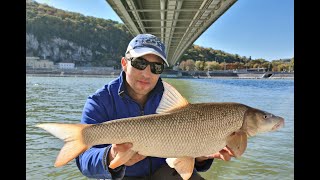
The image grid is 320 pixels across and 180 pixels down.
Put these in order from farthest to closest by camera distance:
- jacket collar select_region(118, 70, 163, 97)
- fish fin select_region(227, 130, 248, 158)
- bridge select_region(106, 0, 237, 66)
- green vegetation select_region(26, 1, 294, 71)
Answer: green vegetation select_region(26, 1, 294, 71) → bridge select_region(106, 0, 237, 66) → jacket collar select_region(118, 70, 163, 97) → fish fin select_region(227, 130, 248, 158)

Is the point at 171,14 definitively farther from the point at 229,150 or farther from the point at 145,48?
the point at 229,150

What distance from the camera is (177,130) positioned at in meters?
2.11

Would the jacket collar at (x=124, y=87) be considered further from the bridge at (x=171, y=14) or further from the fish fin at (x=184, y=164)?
the bridge at (x=171, y=14)

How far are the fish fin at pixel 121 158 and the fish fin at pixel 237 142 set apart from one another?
21.6 inches

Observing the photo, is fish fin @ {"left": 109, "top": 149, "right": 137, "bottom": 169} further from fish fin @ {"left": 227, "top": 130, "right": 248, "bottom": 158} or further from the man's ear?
the man's ear

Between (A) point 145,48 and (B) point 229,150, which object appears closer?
(B) point 229,150

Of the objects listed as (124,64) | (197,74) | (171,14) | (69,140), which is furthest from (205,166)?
(197,74)

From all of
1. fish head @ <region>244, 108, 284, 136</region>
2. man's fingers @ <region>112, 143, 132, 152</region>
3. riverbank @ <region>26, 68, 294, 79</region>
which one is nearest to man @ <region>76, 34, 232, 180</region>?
man's fingers @ <region>112, 143, 132, 152</region>

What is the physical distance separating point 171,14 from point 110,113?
68.5 feet

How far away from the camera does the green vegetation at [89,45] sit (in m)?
72.4

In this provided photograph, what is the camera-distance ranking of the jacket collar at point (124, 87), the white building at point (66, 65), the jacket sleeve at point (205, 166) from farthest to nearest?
the white building at point (66, 65)
the jacket sleeve at point (205, 166)
the jacket collar at point (124, 87)

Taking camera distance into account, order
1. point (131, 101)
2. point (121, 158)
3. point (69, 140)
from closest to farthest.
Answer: point (69, 140) → point (121, 158) → point (131, 101)

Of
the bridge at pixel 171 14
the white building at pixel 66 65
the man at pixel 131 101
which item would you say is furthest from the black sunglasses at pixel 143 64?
the white building at pixel 66 65

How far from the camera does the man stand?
98.0 inches
